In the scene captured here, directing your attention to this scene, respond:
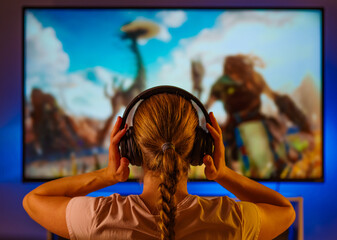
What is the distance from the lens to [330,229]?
7.09ft

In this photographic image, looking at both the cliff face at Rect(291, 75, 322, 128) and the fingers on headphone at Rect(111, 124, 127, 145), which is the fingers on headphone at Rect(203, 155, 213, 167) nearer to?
the fingers on headphone at Rect(111, 124, 127, 145)

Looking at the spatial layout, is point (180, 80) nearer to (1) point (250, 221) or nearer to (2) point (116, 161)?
(2) point (116, 161)

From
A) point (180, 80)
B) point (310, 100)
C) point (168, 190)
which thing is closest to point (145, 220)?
point (168, 190)

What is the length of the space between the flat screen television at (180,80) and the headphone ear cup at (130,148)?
1313mm

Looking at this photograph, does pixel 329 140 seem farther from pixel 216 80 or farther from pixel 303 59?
pixel 216 80

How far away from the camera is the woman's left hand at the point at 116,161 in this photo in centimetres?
79

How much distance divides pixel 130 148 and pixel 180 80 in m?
1.36

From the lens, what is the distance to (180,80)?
82.0 inches

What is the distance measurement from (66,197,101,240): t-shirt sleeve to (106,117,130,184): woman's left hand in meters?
0.12

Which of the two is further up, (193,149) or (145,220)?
(193,149)

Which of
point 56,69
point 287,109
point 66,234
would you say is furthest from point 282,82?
point 66,234

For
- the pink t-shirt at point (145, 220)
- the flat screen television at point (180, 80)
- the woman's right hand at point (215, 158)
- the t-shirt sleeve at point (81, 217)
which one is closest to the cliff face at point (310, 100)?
the flat screen television at point (180, 80)

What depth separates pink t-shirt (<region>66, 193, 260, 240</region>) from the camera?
2.25 feet

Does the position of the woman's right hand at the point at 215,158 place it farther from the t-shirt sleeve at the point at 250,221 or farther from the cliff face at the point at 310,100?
the cliff face at the point at 310,100
